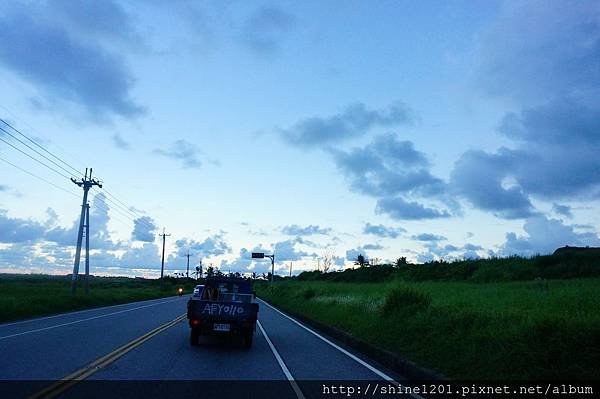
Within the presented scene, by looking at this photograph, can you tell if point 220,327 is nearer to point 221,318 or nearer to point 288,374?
point 221,318

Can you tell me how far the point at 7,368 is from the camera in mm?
9852

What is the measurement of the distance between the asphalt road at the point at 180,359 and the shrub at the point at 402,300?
8.55ft

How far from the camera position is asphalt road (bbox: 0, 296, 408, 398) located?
9398 mm

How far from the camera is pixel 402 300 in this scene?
58.7 feet

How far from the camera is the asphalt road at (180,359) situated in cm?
940

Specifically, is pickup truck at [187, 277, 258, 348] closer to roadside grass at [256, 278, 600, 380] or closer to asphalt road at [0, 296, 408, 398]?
asphalt road at [0, 296, 408, 398]

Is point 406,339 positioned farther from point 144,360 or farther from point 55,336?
point 55,336

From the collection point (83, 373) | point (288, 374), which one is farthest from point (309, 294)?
point (83, 373)

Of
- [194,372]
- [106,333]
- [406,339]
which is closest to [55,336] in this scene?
[106,333]

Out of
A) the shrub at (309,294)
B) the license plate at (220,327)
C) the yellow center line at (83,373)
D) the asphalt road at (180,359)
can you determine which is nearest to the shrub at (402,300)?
the asphalt road at (180,359)

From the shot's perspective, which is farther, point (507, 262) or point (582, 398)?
point (507, 262)

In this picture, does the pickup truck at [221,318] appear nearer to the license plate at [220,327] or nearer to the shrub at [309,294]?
the license plate at [220,327]

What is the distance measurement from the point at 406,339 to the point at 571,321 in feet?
14.7

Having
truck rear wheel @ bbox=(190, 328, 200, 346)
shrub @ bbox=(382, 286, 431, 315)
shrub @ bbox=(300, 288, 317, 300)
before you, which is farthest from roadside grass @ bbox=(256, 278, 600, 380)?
shrub @ bbox=(300, 288, 317, 300)
